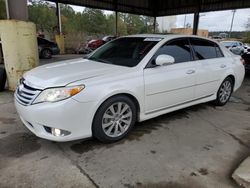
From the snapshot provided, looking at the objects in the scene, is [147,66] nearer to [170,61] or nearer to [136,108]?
[170,61]

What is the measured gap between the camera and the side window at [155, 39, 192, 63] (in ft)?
12.4

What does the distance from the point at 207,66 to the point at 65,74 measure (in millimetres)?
2668

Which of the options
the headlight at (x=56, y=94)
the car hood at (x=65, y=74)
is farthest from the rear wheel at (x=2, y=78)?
the headlight at (x=56, y=94)

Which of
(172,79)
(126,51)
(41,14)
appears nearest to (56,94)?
(126,51)

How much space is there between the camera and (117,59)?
3738mm

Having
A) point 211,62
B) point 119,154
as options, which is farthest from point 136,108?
point 211,62

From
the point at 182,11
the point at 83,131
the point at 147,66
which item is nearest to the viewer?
the point at 83,131

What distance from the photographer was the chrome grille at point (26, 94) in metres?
2.83

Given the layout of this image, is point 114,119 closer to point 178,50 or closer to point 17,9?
point 178,50

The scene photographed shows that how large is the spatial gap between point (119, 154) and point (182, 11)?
57.6 ft

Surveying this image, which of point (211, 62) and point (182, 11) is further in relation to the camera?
point (182, 11)

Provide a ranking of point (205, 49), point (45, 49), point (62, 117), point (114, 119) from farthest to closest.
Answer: point (45, 49)
point (205, 49)
point (114, 119)
point (62, 117)

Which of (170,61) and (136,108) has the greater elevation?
(170,61)

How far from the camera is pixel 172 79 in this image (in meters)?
3.69
